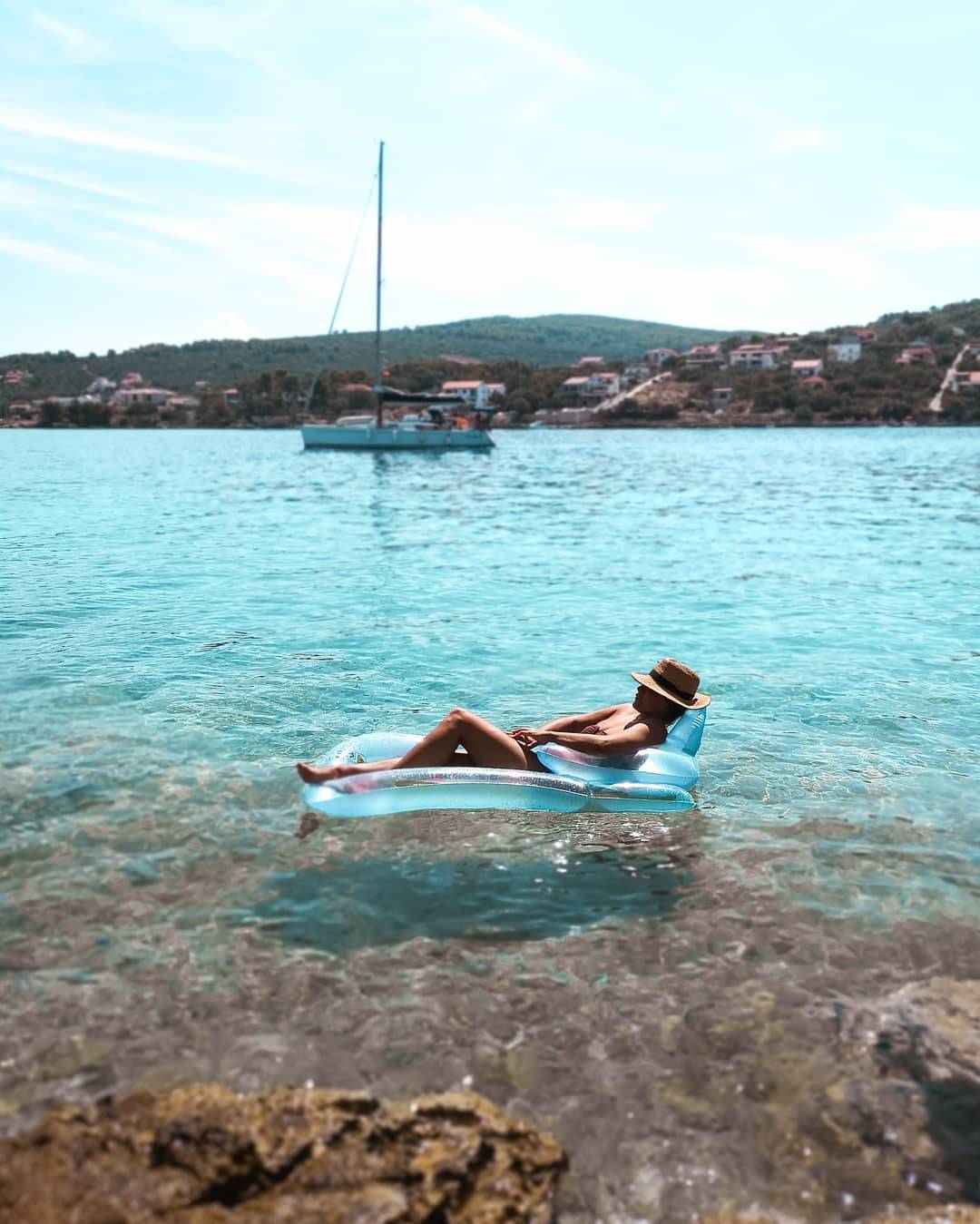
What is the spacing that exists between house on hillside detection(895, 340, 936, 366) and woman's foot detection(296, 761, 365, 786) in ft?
423

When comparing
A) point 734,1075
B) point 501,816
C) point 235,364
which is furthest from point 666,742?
point 235,364

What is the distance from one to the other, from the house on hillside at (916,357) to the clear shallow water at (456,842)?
11688cm

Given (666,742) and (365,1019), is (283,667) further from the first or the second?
(365,1019)

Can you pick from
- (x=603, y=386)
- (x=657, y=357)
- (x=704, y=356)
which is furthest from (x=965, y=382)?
(x=657, y=357)

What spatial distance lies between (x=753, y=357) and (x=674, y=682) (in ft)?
488

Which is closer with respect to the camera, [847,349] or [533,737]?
[533,737]

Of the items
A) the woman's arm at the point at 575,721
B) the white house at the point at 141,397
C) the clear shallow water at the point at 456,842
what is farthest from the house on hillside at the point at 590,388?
the woman's arm at the point at 575,721

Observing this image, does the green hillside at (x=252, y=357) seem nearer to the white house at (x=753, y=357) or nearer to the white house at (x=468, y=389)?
the white house at (x=468, y=389)

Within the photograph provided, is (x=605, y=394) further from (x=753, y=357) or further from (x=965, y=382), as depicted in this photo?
(x=965, y=382)

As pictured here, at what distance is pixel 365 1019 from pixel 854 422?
114015 mm

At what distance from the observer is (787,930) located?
5.02 meters

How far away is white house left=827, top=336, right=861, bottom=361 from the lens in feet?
444

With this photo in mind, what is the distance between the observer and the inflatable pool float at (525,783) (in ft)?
18.1

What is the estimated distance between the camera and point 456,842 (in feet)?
19.8
